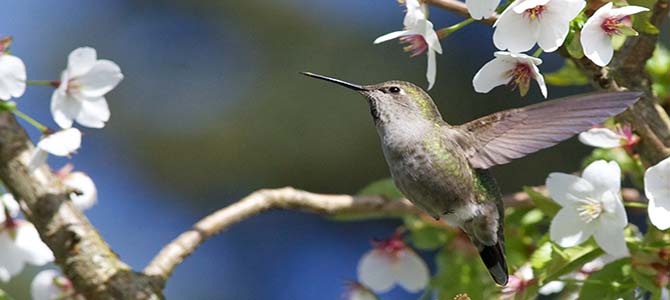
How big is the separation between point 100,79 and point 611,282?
0.76 m

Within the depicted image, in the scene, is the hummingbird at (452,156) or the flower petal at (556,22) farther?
the hummingbird at (452,156)

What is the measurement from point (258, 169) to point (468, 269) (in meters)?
3.31

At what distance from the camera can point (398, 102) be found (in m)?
1.47

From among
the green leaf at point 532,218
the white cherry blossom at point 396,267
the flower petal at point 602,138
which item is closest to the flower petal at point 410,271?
the white cherry blossom at point 396,267

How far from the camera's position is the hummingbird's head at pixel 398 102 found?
146 centimetres

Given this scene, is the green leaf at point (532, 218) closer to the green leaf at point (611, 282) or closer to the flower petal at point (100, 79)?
the green leaf at point (611, 282)

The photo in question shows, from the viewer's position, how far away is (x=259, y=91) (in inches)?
204

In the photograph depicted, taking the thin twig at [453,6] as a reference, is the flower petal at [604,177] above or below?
below

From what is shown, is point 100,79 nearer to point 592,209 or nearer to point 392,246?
point 392,246

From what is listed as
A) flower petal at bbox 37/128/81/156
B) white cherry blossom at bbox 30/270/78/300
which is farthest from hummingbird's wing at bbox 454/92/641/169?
white cherry blossom at bbox 30/270/78/300

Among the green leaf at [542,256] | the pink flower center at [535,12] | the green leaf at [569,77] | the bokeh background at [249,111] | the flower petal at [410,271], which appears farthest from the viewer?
the bokeh background at [249,111]

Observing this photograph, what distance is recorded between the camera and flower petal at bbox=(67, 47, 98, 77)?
→ 1.48m

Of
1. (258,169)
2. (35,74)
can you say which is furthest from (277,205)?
(35,74)

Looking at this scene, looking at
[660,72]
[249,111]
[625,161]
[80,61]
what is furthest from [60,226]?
[249,111]
